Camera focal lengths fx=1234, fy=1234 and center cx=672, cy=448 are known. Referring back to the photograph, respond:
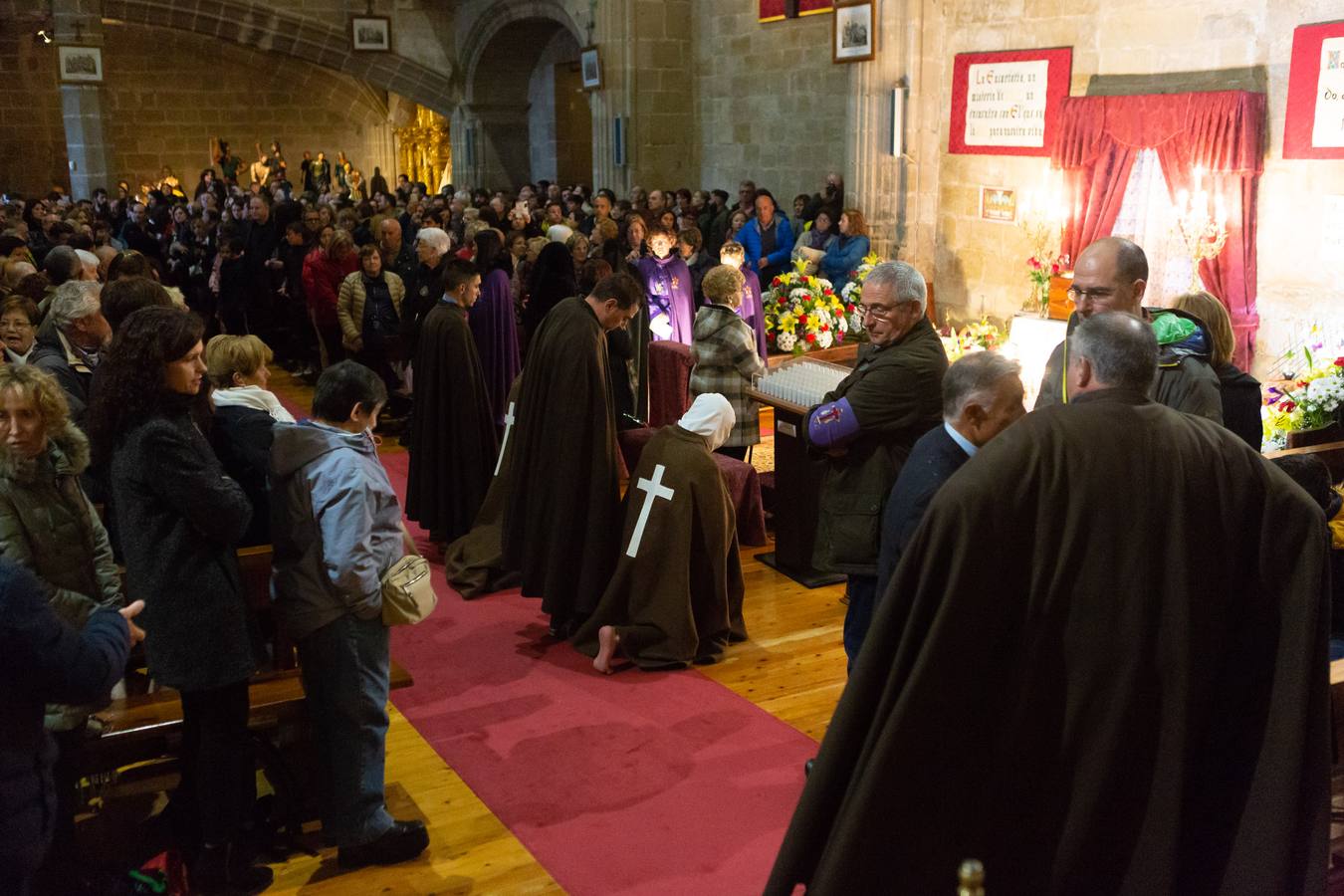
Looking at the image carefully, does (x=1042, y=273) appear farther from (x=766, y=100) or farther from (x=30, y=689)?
(x=30, y=689)

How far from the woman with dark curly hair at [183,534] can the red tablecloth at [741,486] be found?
296 cm

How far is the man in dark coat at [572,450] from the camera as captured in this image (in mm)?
5125

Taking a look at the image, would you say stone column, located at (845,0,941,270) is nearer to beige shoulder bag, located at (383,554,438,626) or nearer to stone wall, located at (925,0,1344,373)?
stone wall, located at (925,0,1344,373)

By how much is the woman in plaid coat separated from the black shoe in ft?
10.2

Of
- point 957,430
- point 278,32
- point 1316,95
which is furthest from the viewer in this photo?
point 278,32

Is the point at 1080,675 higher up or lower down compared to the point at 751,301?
lower down

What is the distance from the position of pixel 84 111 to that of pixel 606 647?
1742 centimetres

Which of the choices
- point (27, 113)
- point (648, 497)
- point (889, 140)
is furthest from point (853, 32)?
point (27, 113)

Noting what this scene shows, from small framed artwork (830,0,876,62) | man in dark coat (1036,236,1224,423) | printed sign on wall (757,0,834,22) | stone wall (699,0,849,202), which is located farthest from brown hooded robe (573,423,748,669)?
printed sign on wall (757,0,834,22)

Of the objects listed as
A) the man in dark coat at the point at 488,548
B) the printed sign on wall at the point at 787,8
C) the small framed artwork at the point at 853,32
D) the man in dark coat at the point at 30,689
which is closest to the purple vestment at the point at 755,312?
the man in dark coat at the point at 488,548

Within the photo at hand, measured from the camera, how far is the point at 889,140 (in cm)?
1093

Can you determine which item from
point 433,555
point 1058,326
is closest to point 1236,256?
point 1058,326

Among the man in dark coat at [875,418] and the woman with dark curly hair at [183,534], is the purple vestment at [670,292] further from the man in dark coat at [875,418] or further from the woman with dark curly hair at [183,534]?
the woman with dark curly hair at [183,534]

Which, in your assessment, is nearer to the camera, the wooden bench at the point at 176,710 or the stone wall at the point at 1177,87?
the wooden bench at the point at 176,710
